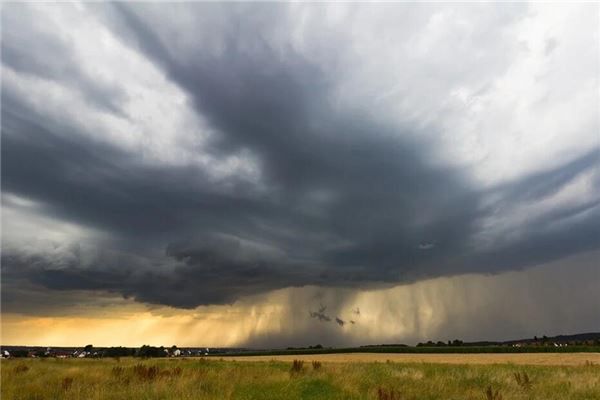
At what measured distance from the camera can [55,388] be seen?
17797 millimetres

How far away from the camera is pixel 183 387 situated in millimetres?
16781

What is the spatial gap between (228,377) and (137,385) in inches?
172

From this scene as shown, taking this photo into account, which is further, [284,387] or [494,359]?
[494,359]

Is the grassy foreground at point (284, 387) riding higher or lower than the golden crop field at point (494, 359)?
lower

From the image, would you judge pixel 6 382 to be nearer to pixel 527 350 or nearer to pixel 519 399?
pixel 519 399

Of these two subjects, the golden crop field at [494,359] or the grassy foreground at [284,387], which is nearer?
the grassy foreground at [284,387]

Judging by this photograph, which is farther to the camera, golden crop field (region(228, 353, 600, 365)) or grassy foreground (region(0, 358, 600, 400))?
golden crop field (region(228, 353, 600, 365))

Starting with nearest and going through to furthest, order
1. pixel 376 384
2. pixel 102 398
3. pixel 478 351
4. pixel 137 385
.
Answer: pixel 102 398
pixel 137 385
pixel 376 384
pixel 478 351

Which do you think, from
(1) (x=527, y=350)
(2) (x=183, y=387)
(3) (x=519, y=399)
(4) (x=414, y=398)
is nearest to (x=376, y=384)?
(4) (x=414, y=398)

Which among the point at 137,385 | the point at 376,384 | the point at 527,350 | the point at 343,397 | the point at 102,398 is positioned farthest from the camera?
the point at 527,350

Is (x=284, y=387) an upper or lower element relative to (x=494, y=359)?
lower

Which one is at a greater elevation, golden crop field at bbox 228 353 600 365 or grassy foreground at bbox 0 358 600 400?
golden crop field at bbox 228 353 600 365

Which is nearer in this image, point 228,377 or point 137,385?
point 137,385

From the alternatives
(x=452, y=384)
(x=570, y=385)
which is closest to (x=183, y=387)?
(x=452, y=384)
